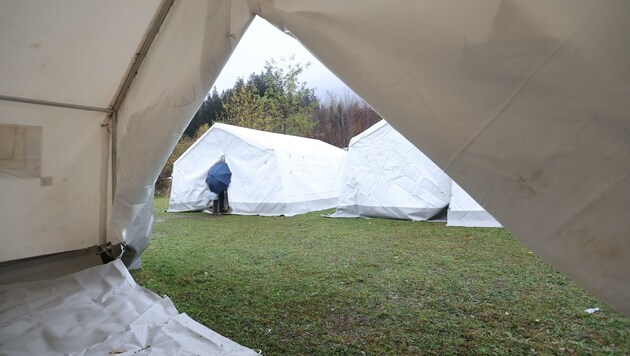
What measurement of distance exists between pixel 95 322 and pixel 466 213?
5.10 m

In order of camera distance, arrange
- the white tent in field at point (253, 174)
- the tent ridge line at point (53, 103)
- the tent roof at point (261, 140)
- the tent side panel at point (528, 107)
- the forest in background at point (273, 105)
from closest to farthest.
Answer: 1. the tent side panel at point (528, 107)
2. the tent ridge line at point (53, 103)
3. the white tent in field at point (253, 174)
4. the tent roof at point (261, 140)
5. the forest in background at point (273, 105)

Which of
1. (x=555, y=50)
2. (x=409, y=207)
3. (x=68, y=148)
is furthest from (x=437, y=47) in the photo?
(x=409, y=207)

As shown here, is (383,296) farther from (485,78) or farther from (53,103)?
(53,103)

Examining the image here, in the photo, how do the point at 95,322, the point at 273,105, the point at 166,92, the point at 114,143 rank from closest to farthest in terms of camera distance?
the point at 95,322 → the point at 166,92 → the point at 114,143 → the point at 273,105

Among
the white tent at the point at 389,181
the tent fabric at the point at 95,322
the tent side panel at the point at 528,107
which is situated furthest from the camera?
the white tent at the point at 389,181

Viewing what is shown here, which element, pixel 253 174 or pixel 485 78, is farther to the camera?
pixel 253 174

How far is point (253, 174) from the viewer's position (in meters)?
7.54

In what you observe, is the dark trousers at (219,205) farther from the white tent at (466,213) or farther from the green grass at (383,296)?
the white tent at (466,213)

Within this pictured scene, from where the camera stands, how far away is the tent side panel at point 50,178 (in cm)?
241

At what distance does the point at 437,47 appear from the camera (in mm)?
1145

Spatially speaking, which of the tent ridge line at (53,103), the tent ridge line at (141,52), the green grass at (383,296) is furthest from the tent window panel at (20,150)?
the green grass at (383,296)

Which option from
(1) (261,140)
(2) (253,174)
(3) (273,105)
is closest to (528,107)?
(2) (253,174)

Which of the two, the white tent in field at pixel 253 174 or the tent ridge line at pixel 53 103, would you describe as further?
the white tent in field at pixel 253 174

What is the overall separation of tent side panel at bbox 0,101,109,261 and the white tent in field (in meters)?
4.53
